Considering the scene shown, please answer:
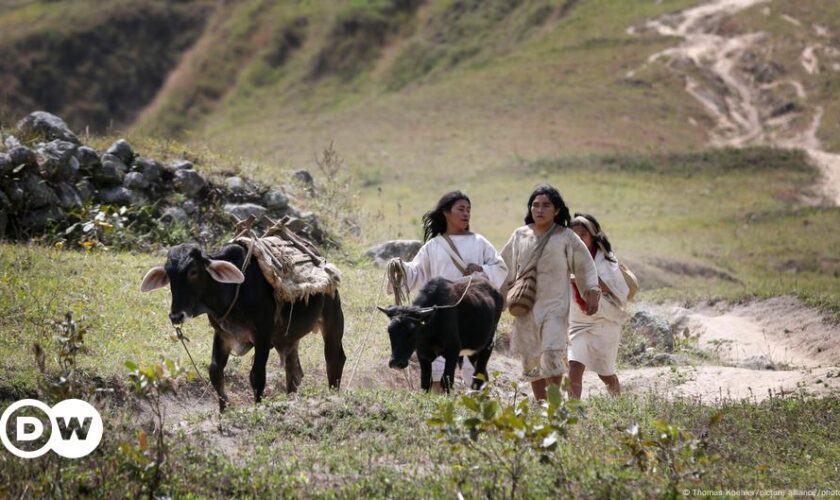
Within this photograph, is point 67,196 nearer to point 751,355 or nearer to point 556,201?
point 556,201

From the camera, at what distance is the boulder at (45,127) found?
47.4 ft

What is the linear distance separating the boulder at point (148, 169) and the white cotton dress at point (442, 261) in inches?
268

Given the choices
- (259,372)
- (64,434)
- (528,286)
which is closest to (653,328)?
(528,286)

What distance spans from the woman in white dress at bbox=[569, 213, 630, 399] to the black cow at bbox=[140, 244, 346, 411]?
2316mm

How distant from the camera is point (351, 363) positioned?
1055 centimetres

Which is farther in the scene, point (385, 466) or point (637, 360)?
point (637, 360)

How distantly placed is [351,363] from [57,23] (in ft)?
197

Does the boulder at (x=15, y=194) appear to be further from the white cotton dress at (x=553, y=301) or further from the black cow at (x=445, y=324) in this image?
the white cotton dress at (x=553, y=301)

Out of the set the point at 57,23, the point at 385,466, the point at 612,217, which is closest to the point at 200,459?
the point at 385,466

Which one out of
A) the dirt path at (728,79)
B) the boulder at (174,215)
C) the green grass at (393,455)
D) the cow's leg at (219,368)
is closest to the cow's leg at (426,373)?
the green grass at (393,455)

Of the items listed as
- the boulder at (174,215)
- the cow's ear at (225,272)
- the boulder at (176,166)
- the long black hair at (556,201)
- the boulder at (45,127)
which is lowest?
the boulder at (174,215)

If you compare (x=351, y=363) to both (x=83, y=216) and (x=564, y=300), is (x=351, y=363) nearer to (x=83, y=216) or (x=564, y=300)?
(x=564, y=300)

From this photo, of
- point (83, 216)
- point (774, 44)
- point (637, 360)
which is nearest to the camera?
point (637, 360)

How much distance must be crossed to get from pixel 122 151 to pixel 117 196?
880 millimetres
